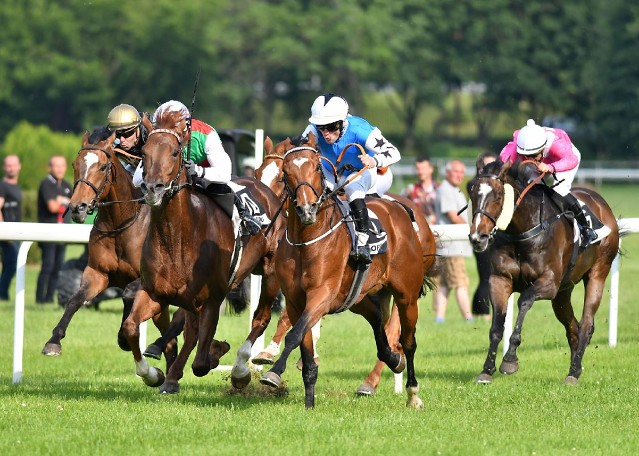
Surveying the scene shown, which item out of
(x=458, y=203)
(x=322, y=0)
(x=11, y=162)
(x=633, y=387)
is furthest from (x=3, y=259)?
(x=322, y=0)

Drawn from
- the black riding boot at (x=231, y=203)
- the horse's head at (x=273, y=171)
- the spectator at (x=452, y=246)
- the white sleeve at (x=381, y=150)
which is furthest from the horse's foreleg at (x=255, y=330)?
the spectator at (x=452, y=246)

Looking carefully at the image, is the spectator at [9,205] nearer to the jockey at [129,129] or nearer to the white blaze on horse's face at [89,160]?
the jockey at [129,129]

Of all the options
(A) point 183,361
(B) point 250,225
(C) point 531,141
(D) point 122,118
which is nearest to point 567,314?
(C) point 531,141

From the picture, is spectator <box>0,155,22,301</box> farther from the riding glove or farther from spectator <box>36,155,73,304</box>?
the riding glove

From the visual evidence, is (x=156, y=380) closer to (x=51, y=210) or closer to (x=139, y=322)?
(x=139, y=322)

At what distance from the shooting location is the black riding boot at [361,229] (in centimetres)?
827

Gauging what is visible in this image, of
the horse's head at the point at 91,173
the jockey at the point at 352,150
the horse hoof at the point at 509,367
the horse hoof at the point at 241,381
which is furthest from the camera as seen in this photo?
the horse hoof at the point at 509,367

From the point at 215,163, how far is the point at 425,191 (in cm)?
657

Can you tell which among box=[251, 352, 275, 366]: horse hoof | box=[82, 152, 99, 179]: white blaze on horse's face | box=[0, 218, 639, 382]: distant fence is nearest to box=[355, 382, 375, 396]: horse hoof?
box=[251, 352, 275, 366]: horse hoof

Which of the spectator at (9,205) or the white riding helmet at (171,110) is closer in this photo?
the white riding helmet at (171,110)

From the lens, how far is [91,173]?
8.74m

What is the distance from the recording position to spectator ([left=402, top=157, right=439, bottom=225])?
48.6 ft

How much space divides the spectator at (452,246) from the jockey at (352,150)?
5.72 meters

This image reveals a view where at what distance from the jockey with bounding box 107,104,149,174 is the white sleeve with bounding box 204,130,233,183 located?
1.48ft
